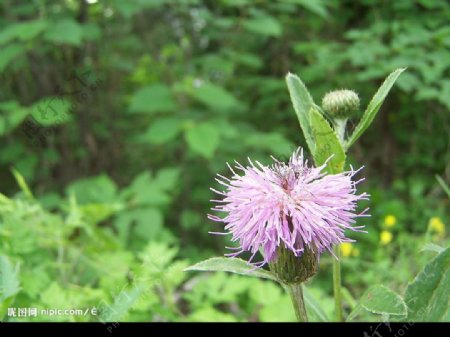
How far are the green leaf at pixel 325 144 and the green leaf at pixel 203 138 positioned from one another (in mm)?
1564

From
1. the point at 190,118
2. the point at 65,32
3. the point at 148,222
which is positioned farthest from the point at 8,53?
the point at 148,222

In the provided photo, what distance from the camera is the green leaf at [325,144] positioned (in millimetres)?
851

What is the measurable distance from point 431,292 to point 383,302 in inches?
5.5

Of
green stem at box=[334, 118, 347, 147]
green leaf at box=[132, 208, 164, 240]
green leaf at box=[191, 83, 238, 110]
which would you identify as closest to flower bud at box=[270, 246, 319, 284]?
green stem at box=[334, 118, 347, 147]

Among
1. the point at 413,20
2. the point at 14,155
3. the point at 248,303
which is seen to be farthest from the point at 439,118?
the point at 14,155

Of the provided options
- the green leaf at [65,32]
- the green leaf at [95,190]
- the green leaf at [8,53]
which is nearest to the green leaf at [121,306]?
the green leaf at [95,190]

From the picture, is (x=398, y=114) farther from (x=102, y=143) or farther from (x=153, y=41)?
(x=102, y=143)

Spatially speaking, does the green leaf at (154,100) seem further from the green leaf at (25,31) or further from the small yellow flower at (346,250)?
the small yellow flower at (346,250)

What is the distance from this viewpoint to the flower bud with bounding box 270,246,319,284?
2.75 feet

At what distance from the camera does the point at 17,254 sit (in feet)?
4.62

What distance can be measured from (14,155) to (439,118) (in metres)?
2.70

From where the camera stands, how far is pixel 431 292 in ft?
2.85

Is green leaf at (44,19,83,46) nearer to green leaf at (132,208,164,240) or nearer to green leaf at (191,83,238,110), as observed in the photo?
green leaf at (191,83,238,110)

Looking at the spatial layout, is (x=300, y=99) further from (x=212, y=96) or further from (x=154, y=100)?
(x=154, y=100)
